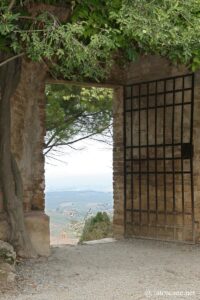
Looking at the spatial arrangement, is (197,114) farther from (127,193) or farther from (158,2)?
(158,2)

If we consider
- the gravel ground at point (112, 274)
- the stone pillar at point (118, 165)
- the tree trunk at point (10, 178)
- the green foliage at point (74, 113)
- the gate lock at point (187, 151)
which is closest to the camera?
the gravel ground at point (112, 274)

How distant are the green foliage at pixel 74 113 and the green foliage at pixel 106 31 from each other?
21.3 ft

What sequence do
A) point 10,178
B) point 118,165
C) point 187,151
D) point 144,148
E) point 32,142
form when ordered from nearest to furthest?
point 10,178 → point 32,142 → point 187,151 → point 144,148 → point 118,165

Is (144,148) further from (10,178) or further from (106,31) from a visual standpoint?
(106,31)

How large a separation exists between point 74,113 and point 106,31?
775 centimetres

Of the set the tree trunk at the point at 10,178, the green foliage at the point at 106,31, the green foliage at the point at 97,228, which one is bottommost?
the green foliage at the point at 97,228

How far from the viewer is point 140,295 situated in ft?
14.2

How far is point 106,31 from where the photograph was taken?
4109mm

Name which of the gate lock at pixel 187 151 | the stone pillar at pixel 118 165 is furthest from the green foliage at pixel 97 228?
the gate lock at pixel 187 151

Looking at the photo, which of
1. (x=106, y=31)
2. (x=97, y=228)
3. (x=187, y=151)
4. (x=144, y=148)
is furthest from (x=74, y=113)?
(x=106, y=31)

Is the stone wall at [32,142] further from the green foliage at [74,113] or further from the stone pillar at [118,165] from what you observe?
the green foliage at [74,113]

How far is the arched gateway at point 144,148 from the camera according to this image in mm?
7039

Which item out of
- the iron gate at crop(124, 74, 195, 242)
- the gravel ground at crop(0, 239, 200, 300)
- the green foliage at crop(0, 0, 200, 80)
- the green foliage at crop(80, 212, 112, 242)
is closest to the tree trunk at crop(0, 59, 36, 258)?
the gravel ground at crop(0, 239, 200, 300)

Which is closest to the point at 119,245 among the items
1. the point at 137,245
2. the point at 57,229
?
the point at 137,245
